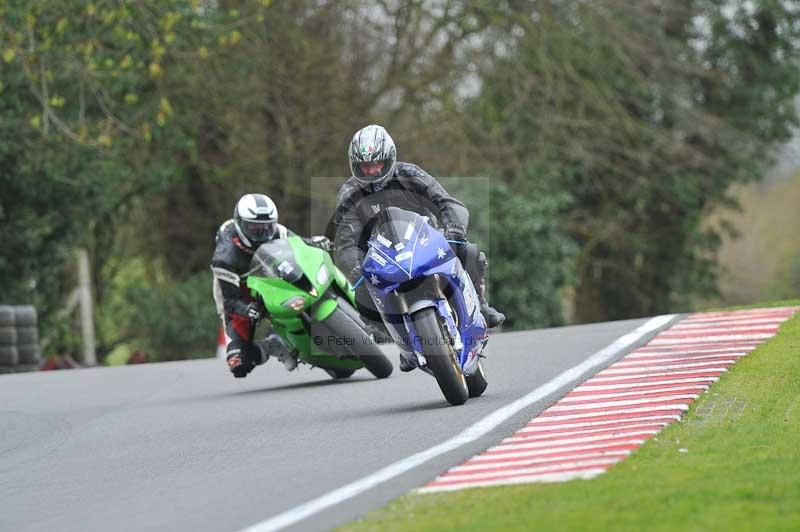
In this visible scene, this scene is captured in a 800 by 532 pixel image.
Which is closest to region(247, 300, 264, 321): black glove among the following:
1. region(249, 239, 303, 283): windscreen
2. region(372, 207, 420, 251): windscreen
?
region(249, 239, 303, 283): windscreen

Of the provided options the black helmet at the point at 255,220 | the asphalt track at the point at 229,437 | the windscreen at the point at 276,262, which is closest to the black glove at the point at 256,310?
the windscreen at the point at 276,262

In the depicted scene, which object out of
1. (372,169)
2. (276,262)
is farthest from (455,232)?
(276,262)

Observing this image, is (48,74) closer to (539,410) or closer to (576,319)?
(539,410)

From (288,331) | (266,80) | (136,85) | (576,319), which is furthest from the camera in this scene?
(576,319)

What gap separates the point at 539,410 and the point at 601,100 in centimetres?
2234

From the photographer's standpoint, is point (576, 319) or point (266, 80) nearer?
point (266, 80)

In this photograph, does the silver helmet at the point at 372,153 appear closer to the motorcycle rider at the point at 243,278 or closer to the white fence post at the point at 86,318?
the motorcycle rider at the point at 243,278

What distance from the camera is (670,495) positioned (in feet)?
21.0

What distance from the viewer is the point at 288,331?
13.0m

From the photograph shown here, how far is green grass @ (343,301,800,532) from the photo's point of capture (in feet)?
19.6

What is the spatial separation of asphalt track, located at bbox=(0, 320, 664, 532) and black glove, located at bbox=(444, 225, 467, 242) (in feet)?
3.60

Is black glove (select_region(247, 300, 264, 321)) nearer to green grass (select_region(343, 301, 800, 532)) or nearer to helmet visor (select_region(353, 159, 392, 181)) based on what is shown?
helmet visor (select_region(353, 159, 392, 181))

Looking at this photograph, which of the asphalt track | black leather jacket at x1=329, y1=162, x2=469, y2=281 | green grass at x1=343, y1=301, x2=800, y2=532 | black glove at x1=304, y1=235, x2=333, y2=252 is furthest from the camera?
black glove at x1=304, y1=235, x2=333, y2=252

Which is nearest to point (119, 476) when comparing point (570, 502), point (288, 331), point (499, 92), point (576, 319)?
point (570, 502)
